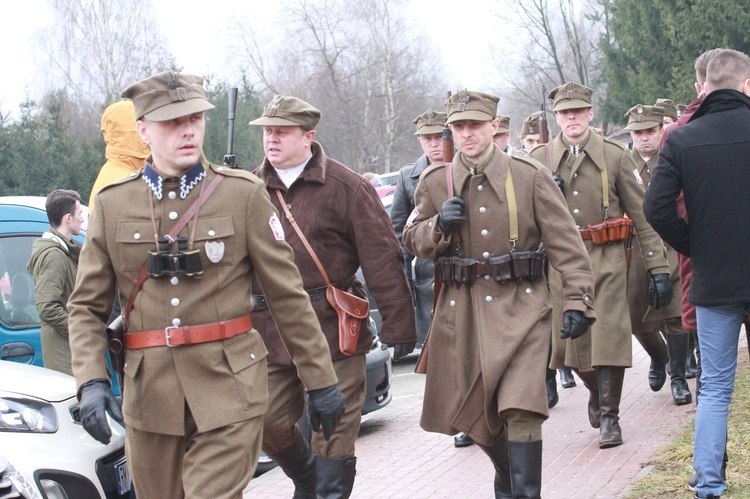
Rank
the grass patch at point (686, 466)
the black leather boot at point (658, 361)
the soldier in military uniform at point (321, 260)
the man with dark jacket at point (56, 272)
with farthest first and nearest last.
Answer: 1. the black leather boot at point (658, 361)
2. the man with dark jacket at point (56, 272)
3. the grass patch at point (686, 466)
4. the soldier in military uniform at point (321, 260)

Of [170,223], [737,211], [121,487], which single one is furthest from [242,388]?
[737,211]

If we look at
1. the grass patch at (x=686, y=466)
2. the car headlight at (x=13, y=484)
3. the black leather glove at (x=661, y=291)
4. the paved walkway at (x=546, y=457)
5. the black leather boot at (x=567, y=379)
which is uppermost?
the black leather glove at (x=661, y=291)

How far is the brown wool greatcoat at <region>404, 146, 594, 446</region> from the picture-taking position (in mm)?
5688

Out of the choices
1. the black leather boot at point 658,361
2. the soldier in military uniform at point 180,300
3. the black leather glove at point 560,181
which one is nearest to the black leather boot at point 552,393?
the black leather boot at point 658,361

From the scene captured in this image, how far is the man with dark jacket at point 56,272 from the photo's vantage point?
7.09 meters

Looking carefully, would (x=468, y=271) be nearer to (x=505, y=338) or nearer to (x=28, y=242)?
(x=505, y=338)

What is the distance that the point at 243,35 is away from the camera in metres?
49.6

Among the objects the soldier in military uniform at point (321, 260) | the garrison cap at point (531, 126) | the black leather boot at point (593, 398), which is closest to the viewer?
the soldier in military uniform at point (321, 260)

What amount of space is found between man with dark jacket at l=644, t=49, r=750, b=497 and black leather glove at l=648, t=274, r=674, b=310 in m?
1.79

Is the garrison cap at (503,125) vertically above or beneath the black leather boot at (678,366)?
above

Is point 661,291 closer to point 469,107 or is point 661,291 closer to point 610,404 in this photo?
point 610,404

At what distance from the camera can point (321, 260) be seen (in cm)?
586

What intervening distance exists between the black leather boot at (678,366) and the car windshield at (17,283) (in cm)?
486

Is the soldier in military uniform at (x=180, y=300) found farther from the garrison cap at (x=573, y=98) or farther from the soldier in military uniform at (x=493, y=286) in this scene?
the garrison cap at (x=573, y=98)
